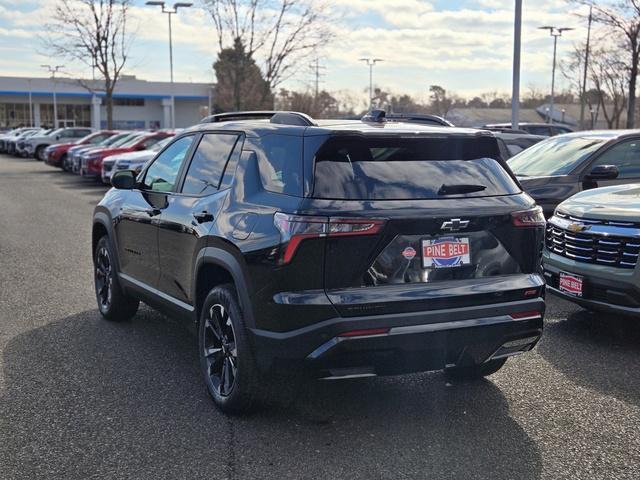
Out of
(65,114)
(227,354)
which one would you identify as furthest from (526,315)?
(65,114)

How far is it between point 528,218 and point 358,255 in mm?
1150

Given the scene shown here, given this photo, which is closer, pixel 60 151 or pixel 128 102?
pixel 60 151

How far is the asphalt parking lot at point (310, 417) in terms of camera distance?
12.5ft

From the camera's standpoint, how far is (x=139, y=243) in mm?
5914

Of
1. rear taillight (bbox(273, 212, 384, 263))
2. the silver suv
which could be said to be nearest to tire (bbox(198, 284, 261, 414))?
rear taillight (bbox(273, 212, 384, 263))

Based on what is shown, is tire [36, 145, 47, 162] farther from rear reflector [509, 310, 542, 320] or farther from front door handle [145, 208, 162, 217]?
rear reflector [509, 310, 542, 320]

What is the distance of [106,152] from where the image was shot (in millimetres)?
23953

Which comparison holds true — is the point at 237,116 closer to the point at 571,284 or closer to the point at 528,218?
the point at 528,218

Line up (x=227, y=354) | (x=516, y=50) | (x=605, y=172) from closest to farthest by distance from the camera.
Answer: (x=227, y=354)
(x=605, y=172)
(x=516, y=50)

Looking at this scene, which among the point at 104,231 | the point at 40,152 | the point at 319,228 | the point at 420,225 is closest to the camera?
the point at 319,228

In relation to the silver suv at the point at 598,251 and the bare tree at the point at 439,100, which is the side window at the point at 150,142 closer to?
the silver suv at the point at 598,251

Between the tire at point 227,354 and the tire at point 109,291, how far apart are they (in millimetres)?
1939

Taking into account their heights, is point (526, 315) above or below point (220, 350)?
above

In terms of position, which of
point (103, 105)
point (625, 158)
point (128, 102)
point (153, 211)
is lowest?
point (153, 211)
